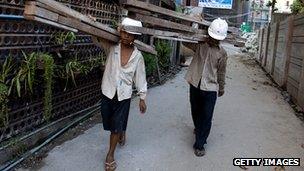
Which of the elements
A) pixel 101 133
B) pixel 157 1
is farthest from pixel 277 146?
pixel 157 1

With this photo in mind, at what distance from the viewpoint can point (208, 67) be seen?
212 inches

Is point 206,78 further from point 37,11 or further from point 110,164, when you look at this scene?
point 37,11

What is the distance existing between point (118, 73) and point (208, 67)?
145 centimetres

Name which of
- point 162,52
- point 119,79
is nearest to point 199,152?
point 119,79

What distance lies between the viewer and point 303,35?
9.03 meters

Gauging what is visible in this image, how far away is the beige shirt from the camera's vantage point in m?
4.55

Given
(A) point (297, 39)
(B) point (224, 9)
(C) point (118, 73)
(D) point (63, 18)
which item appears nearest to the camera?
(D) point (63, 18)

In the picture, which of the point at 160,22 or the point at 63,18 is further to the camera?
the point at 160,22

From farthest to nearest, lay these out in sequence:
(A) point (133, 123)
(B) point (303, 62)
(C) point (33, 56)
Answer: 1. (B) point (303, 62)
2. (A) point (133, 123)
3. (C) point (33, 56)

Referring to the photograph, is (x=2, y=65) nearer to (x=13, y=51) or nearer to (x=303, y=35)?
(x=13, y=51)

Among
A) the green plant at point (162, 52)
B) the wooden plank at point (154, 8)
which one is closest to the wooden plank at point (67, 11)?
the wooden plank at point (154, 8)

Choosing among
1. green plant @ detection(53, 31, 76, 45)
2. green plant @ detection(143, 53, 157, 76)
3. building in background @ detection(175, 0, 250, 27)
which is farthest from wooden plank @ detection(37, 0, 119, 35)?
building in background @ detection(175, 0, 250, 27)

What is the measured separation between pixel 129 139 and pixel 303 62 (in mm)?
4746

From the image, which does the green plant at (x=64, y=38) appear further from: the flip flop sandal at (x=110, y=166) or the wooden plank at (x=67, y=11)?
the flip flop sandal at (x=110, y=166)
